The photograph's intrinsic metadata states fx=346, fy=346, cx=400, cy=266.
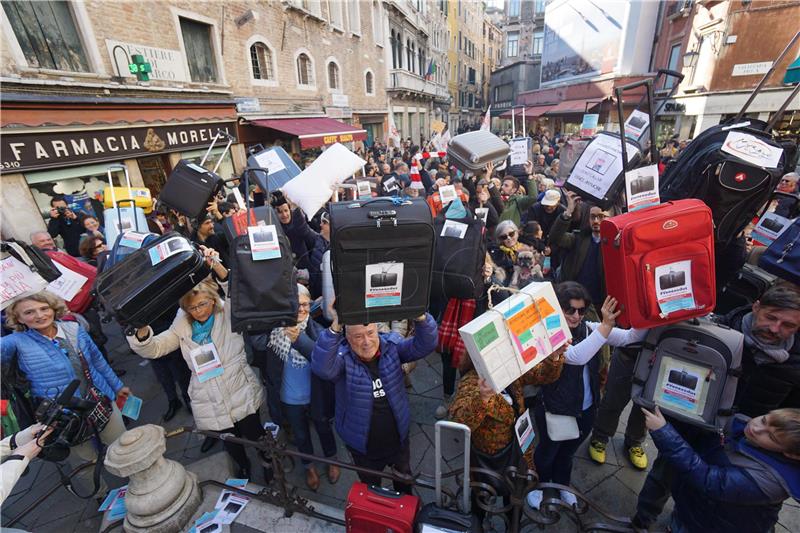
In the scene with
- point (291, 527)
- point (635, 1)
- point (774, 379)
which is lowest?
point (291, 527)

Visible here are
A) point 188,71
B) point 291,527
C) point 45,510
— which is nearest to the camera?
point 291,527

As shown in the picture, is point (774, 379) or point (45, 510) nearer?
point (774, 379)

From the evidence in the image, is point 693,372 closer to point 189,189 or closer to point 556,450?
point 556,450

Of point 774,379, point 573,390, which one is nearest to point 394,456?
point 573,390

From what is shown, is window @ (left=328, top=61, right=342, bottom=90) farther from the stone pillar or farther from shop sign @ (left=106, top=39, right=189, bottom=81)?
the stone pillar

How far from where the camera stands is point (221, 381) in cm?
288

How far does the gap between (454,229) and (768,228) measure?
3184 millimetres

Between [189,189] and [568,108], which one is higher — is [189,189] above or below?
below

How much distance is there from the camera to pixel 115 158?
7.76 metres

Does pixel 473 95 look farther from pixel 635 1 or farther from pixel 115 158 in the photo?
pixel 115 158

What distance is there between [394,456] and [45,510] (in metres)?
3.29

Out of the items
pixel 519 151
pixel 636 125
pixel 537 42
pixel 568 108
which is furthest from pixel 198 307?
pixel 537 42

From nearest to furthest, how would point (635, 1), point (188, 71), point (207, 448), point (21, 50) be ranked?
point (207, 448), point (21, 50), point (188, 71), point (635, 1)

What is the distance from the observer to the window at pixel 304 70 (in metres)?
14.0
